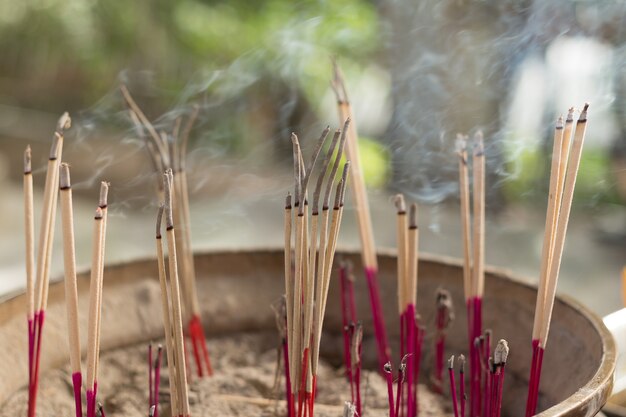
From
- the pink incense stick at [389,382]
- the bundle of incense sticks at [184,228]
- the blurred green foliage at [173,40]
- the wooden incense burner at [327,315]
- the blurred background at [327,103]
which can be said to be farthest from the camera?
the blurred green foliage at [173,40]

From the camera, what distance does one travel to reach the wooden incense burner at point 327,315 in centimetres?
99

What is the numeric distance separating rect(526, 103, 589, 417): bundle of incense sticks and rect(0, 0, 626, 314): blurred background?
0.68 metres

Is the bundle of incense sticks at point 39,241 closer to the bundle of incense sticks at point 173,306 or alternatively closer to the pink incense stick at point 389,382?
the bundle of incense sticks at point 173,306

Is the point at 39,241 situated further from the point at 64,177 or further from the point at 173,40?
the point at 173,40

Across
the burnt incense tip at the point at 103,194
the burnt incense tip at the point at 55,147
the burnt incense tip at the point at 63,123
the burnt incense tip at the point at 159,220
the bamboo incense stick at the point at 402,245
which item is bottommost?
the bamboo incense stick at the point at 402,245

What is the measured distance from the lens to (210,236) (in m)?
3.47

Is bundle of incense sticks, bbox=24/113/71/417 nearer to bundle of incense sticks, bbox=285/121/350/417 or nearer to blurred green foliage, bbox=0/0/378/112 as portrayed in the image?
bundle of incense sticks, bbox=285/121/350/417

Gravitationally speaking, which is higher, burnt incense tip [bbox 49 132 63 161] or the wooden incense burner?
burnt incense tip [bbox 49 132 63 161]

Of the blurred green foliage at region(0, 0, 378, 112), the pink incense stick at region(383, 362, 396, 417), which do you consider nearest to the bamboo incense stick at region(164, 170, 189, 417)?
the pink incense stick at region(383, 362, 396, 417)

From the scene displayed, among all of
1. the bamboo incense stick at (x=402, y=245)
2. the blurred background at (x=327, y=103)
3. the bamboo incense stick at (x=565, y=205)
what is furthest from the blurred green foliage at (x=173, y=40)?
the bamboo incense stick at (x=565, y=205)

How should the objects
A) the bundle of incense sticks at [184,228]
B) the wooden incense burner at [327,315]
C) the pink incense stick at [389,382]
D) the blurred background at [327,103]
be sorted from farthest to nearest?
1. the blurred background at [327,103]
2. the bundle of incense sticks at [184,228]
3. the wooden incense burner at [327,315]
4. the pink incense stick at [389,382]

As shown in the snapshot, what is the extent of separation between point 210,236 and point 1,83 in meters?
2.61

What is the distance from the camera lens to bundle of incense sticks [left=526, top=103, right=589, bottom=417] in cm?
83

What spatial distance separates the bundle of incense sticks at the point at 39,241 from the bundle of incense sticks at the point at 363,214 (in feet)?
1.32
